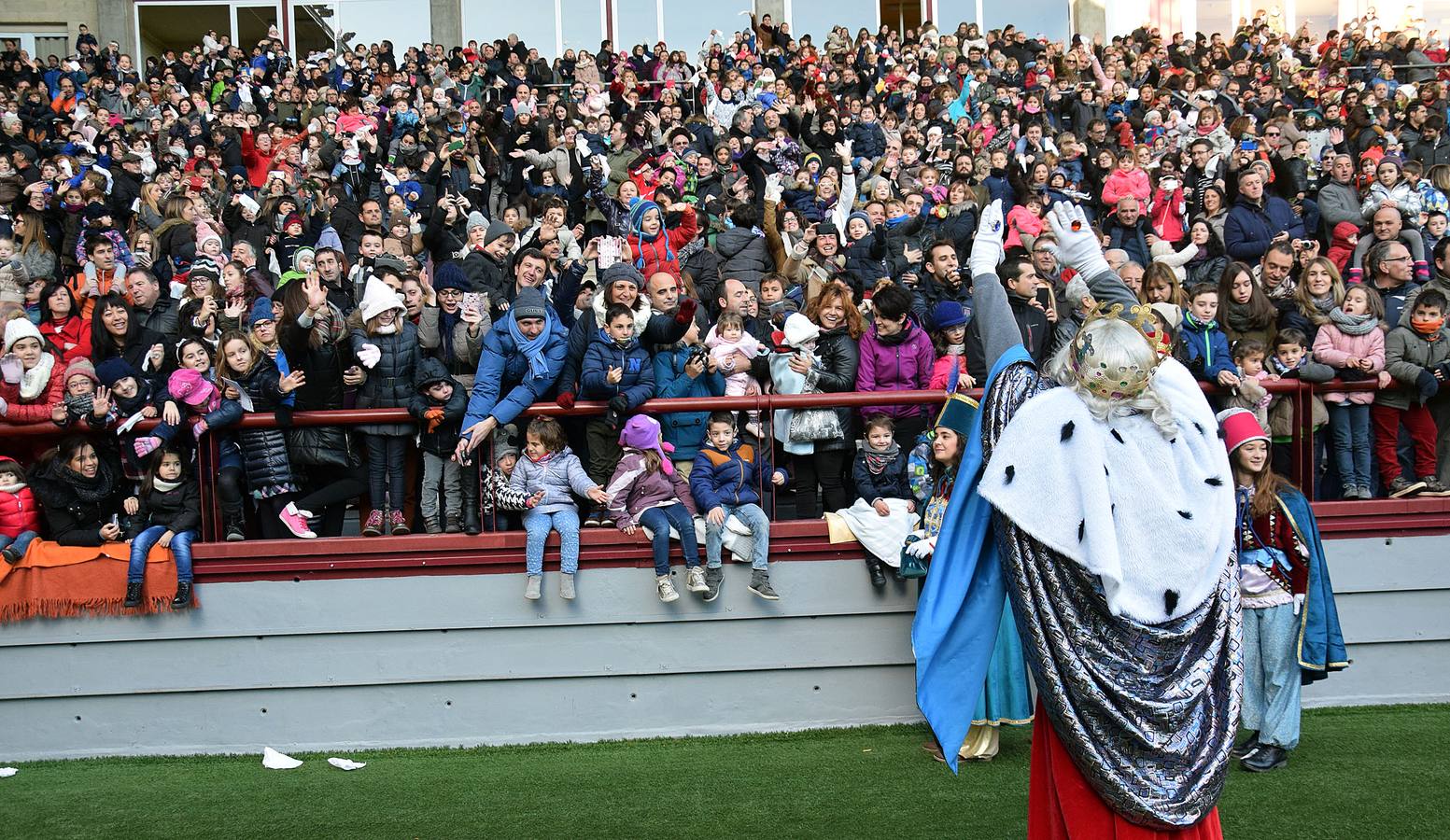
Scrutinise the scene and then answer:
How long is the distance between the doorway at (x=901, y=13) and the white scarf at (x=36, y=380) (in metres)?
20.7

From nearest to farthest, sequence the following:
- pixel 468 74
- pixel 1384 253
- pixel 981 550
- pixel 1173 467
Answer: pixel 1173 467 → pixel 981 550 → pixel 1384 253 → pixel 468 74

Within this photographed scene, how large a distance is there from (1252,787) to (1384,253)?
14.5ft

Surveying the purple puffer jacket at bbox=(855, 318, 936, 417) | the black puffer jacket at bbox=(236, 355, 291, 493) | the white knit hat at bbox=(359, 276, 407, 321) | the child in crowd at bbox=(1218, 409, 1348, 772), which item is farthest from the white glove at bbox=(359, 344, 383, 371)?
the child in crowd at bbox=(1218, 409, 1348, 772)

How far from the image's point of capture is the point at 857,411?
7.60 metres

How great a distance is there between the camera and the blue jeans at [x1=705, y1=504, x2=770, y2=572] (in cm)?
Answer: 696

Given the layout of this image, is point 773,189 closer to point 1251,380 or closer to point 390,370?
point 390,370

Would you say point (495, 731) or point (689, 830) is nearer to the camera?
point (689, 830)

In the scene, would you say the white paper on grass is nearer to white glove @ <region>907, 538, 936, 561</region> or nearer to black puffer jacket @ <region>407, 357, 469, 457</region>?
black puffer jacket @ <region>407, 357, 469, 457</region>

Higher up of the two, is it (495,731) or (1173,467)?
(1173,467)

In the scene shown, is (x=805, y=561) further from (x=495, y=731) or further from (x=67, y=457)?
(x=67, y=457)

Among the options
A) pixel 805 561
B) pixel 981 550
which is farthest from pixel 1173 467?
pixel 805 561

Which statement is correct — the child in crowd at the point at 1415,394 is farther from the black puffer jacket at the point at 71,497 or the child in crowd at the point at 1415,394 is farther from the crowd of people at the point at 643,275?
the black puffer jacket at the point at 71,497

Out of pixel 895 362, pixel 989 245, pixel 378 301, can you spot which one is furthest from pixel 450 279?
pixel 989 245

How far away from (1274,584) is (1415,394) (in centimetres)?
198
